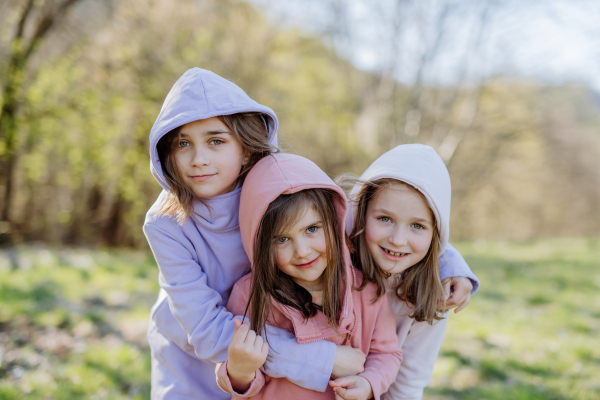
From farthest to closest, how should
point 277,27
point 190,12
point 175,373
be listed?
point 277,27 < point 190,12 < point 175,373

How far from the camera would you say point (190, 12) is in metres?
8.80

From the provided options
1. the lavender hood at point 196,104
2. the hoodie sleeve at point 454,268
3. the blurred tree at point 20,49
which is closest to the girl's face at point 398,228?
the hoodie sleeve at point 454,268

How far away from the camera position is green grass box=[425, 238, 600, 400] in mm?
3434

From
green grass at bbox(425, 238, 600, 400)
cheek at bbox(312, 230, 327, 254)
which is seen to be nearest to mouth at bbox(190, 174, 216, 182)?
cheek at bbox(312, 230, 327, 254)

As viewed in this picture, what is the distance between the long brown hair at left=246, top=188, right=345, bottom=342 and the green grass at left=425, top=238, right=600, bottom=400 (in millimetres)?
2161

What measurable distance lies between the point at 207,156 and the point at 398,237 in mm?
876

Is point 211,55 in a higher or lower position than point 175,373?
higher

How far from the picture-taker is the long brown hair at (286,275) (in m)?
1.70

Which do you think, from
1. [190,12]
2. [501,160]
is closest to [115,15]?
[190,12]

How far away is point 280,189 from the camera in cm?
167

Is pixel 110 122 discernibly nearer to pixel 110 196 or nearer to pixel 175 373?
pixel 110 196

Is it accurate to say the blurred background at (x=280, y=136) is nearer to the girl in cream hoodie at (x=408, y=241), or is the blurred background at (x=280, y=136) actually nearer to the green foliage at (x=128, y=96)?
the green foliage at (x=128, y=96)

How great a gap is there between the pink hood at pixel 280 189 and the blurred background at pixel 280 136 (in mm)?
1894

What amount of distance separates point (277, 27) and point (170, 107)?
8.76 meters
